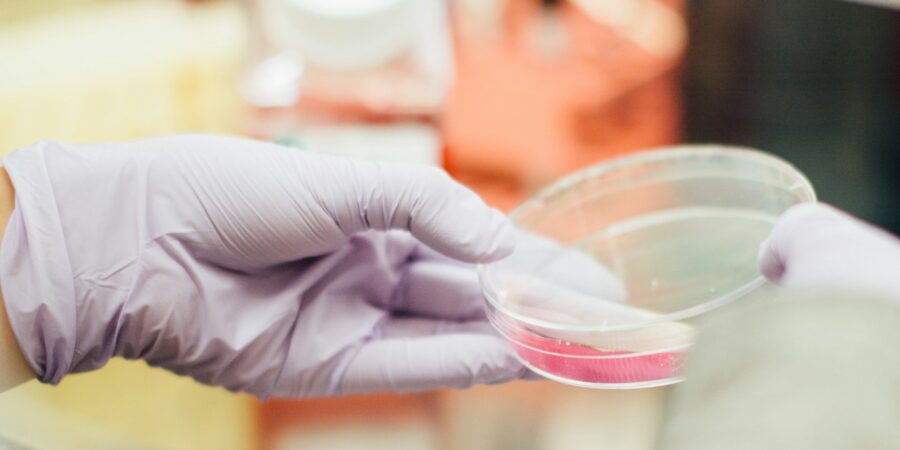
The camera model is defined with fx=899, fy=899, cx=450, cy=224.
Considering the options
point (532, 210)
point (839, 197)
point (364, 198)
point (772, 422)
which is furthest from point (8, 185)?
point (839, 197)

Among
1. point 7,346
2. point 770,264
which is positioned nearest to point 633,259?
point 770,264

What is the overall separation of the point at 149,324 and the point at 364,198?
0.82 feet

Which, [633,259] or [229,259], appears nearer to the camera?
[229,259]

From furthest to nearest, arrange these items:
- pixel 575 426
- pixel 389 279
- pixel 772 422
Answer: pixel 575 426 < pixel 389 279 < pixel 772 422

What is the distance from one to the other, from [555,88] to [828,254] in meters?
0.98

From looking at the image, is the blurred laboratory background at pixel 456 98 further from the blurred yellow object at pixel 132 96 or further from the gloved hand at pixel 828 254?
the gloved hand at pixel 828 254

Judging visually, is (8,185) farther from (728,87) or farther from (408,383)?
(728,87)

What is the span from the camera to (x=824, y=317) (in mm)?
573

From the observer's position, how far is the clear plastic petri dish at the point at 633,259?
2.83 feet

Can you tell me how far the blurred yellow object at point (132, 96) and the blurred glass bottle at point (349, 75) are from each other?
0.23 ft

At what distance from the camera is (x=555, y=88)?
169 centimetres

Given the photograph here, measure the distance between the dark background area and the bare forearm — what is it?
1.18 m

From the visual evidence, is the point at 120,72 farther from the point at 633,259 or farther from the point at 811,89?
the point at 811,89

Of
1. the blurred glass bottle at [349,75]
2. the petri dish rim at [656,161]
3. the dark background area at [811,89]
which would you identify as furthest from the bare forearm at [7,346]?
the dark background area at [811,89]
